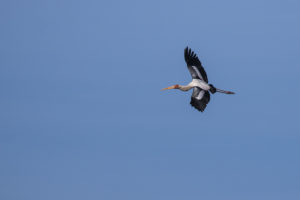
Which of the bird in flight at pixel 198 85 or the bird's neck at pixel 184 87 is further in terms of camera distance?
the bird's neck at pixel 184 87

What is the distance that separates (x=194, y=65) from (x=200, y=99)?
3567 mm

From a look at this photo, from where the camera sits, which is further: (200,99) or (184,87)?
(184,87)

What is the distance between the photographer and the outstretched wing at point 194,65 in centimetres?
8938

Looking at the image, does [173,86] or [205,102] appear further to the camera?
[173,86]

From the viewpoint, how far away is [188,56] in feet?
295

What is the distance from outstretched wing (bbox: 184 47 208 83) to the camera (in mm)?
89375

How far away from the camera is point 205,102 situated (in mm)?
87438

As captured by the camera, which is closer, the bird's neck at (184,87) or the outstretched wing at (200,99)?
the outstretched wing at (200,99)

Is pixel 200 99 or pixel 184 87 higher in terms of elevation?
pixel 184 87

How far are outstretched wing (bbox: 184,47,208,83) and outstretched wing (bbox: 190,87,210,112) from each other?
1.42 metres

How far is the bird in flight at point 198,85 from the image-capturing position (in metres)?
87.6

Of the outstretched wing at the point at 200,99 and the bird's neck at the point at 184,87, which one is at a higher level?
the bird's neck at the point at 184,87

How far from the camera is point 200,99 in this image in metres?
87.8

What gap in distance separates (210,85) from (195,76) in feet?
6.50
